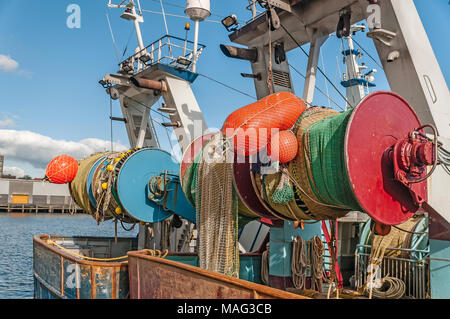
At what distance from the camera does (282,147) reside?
5199 millimetres

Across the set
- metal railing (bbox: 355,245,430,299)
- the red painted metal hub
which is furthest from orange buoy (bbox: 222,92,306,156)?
metal railing (bbox: 355,245,430,299)

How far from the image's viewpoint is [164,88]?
47.0 feet

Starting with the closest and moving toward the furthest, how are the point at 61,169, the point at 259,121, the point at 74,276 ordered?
the point at 259,121 < the point at 74,276 < the point at 61,169

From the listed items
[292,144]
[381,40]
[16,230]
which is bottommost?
[16,230]

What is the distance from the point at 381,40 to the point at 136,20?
1118cm

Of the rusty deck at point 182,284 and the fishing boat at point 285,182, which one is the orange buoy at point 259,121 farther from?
the rusty deck at point 182,284

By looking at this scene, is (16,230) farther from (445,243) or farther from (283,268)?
(445,243)

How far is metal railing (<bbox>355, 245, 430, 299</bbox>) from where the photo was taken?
8.14 metres

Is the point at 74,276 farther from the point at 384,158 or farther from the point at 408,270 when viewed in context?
the point at 408,270

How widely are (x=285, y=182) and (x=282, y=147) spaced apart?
1.76 feet

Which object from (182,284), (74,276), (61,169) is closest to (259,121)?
Answer: (182,284)

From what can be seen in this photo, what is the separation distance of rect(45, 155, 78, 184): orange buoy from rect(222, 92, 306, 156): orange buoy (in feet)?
26.6

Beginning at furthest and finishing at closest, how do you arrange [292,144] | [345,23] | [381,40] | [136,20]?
[136,20] → [345,23] → [381,40] → [292,144]
